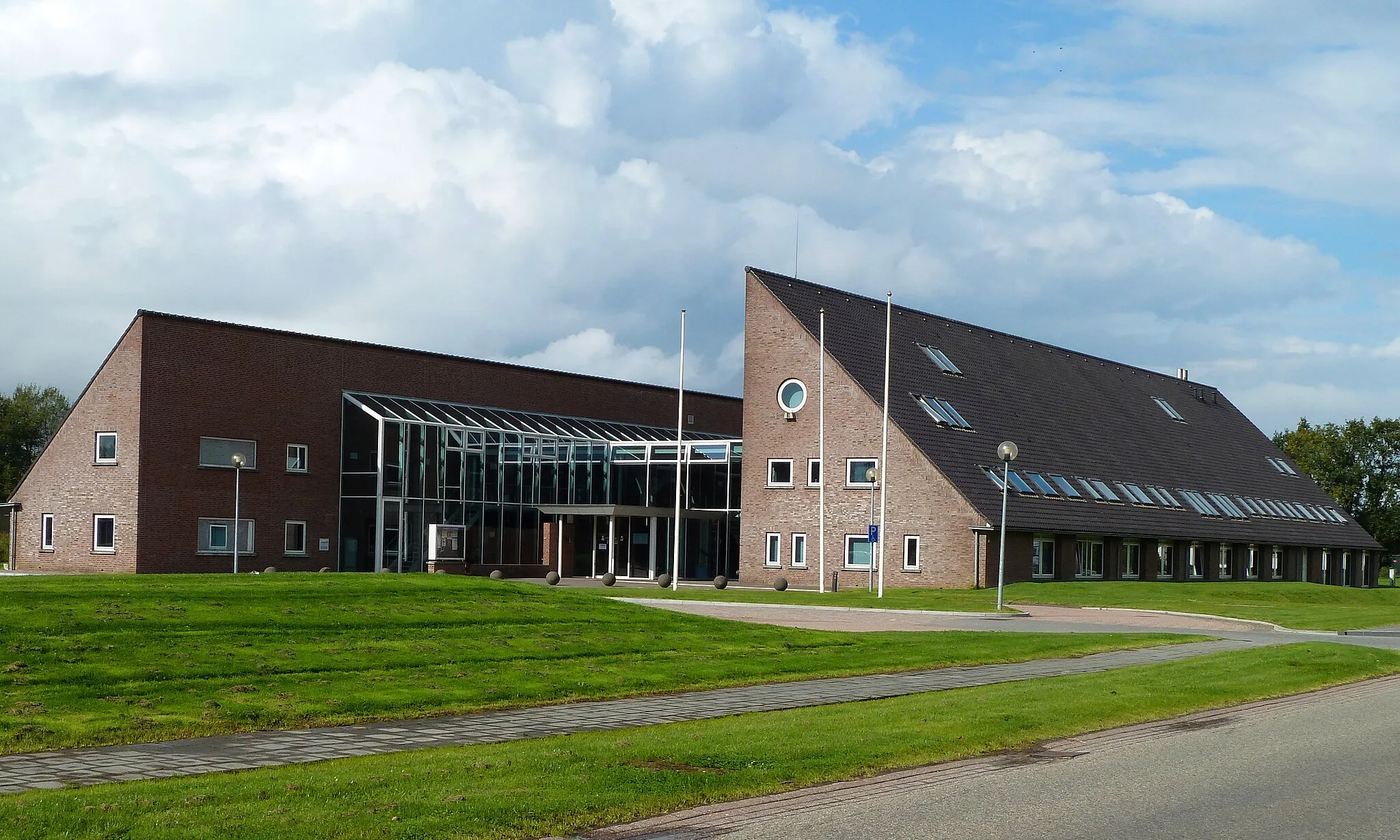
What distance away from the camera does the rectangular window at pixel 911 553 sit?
167 feet

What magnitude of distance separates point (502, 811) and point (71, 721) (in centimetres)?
564

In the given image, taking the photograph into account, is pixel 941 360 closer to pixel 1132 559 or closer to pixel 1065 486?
pixel 1065 486

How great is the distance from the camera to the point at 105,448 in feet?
170

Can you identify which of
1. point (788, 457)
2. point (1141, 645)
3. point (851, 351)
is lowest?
point (1141, 645)

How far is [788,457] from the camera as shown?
55500mm

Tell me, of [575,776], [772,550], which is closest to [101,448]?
[772,550]

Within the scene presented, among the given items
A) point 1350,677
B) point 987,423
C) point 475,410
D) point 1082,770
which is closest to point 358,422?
point 475,410

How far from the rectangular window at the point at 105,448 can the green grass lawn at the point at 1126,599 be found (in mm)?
20257

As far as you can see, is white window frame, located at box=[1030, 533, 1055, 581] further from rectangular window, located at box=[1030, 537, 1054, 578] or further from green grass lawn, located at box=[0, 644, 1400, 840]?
green grass lawn, located at box=[0, 644, 1400, 840]

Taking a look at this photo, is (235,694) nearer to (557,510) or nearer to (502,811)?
(502,811)

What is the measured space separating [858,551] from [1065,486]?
8945mm

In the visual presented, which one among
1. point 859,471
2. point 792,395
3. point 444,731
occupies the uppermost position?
point 792,395

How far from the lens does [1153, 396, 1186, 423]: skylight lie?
74562 mm

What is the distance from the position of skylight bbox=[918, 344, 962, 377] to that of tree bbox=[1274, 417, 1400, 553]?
63.2 m
